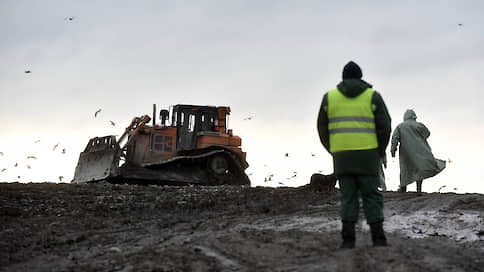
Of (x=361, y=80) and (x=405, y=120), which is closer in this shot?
(x=361, y=80)

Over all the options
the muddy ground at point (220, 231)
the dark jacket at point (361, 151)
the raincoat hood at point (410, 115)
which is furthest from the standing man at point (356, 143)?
the raincoat hood at point (410, 115)

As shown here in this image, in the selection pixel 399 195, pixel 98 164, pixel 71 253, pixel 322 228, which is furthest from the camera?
pixel 98 164

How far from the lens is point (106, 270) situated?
642 cm

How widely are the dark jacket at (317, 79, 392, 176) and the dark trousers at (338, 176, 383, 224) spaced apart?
0.09 m

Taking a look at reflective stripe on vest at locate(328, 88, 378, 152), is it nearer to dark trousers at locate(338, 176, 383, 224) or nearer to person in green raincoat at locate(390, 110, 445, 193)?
dark trousers at locate(338, 176, 383, 224)

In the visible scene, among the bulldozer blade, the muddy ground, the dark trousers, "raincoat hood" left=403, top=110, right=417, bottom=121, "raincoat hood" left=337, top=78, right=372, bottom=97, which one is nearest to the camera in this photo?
the muddy ground

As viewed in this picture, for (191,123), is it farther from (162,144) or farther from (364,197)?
(364,197)

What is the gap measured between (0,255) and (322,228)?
3.87 meters

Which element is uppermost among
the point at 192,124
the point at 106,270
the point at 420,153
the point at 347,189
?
the point at 192,124

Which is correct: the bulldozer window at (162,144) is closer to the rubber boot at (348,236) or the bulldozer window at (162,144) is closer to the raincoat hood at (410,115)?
the raincoat hood at (410,115)

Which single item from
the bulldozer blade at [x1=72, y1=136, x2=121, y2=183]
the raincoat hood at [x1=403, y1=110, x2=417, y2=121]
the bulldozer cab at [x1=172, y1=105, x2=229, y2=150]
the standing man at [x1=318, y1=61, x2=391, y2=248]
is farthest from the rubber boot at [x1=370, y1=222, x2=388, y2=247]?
the bulldozer cab at [x1=172, y1=105, x2=229, y2=150]

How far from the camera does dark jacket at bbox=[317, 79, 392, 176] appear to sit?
6789 millimetres

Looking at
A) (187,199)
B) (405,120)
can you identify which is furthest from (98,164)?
(405,120)

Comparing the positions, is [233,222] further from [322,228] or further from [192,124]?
[192,124]
